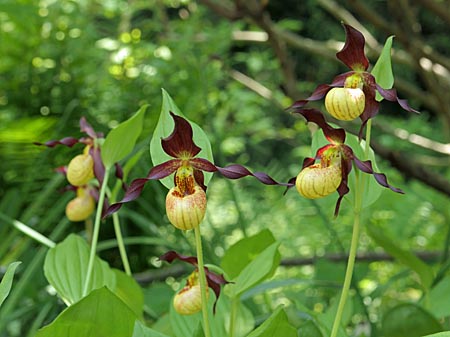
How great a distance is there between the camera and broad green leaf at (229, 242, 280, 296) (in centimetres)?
45

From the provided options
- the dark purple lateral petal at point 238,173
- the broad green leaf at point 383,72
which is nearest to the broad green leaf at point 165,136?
the dark purple lateral petal at point 238,173

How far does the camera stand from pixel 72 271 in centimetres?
53

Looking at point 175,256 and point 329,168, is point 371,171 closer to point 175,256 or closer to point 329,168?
point 329,168

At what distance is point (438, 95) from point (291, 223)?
716 mm

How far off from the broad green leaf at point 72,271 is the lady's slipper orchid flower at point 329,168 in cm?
18

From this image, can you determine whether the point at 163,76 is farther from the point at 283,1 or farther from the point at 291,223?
the point at 283,1

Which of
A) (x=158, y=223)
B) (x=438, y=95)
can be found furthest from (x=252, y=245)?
(x=438, y=95)

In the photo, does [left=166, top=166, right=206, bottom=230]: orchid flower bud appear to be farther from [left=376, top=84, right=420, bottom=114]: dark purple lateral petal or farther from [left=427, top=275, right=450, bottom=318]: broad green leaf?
[left=427, top=275, right=450, bottom=318]: broad green leaf

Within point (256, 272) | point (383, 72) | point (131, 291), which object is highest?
point (383, 72)

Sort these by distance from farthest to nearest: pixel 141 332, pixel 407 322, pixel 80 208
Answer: pixel 80 208 → pixel 407 322 → pixel 141 332

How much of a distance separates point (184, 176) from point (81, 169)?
0.52 feet

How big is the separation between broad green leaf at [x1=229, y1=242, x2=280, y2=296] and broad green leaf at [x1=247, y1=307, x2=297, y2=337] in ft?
0.19

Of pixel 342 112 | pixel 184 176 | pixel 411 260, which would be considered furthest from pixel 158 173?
pixel 411 260

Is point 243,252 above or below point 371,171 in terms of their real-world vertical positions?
below
